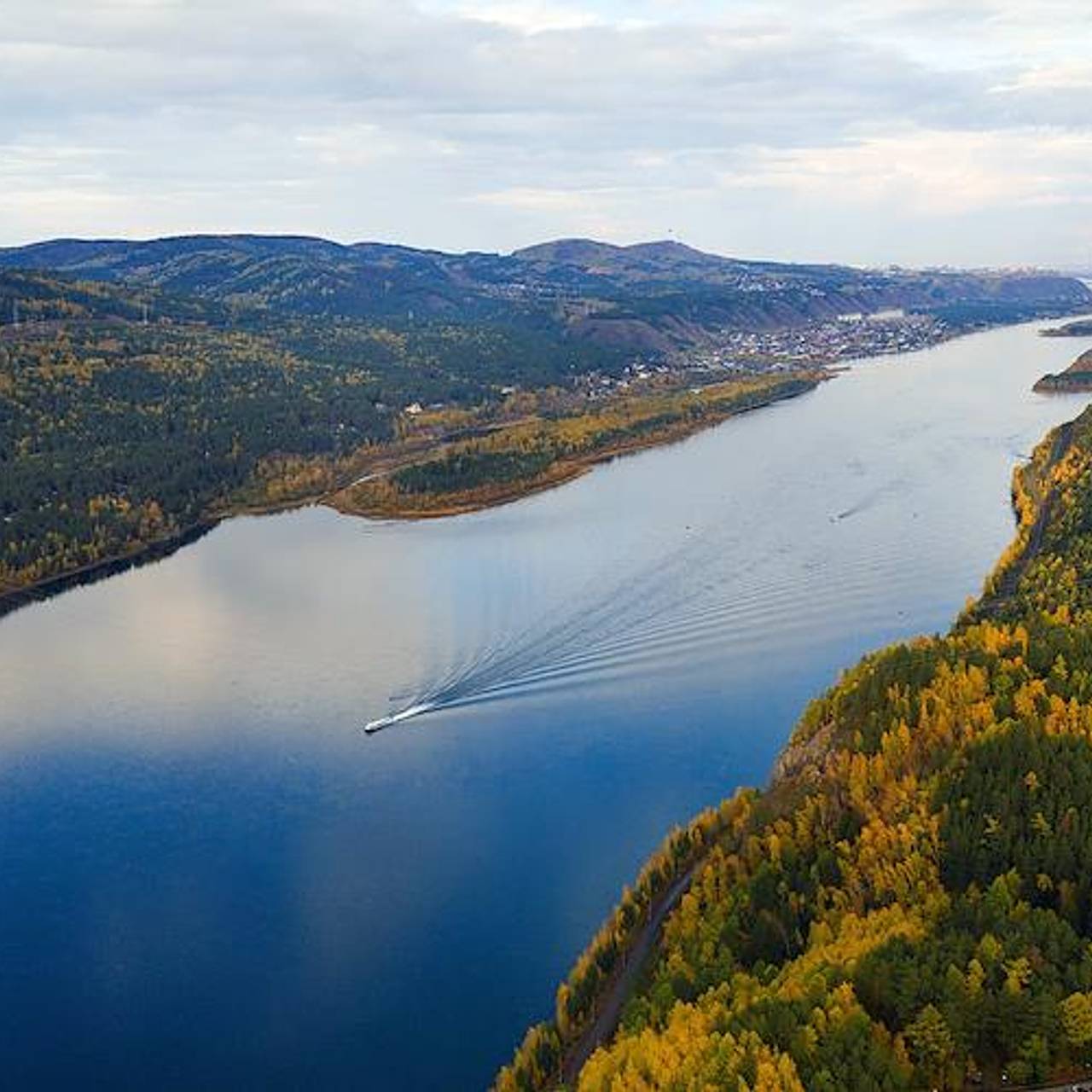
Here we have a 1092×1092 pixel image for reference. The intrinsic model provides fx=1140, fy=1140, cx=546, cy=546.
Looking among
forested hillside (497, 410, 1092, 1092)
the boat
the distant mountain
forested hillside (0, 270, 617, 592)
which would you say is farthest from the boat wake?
the distant mountain

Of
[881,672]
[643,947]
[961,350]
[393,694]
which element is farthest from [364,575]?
[961,350]

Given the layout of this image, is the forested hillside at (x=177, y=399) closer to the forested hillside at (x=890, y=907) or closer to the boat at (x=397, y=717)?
the boat at (x=397, y=717)

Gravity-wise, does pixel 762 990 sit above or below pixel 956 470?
below

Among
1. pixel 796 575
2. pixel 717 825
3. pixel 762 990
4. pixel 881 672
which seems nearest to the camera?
pixel 762 990

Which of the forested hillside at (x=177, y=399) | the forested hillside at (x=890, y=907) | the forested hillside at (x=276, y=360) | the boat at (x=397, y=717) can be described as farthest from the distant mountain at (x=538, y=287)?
the forested hillside at (x=890, y=907)

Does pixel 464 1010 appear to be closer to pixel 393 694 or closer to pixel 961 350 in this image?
pixel 393 694

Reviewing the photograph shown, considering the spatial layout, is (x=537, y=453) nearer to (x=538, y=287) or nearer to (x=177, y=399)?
(x=177, y=399)
